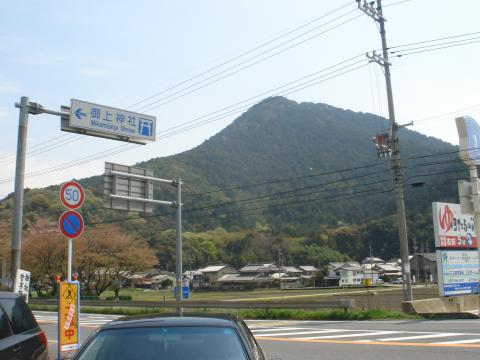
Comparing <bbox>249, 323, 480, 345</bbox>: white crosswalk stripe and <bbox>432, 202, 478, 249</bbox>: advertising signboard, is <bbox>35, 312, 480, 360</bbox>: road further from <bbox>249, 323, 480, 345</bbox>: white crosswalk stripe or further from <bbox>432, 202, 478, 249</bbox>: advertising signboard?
<bbox>432, 202, 478, 249</bbox>: advertising signboard

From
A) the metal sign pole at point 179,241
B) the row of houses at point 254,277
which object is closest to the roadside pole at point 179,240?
the metal sign pole at point 179,241

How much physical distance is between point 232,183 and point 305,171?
20.3m

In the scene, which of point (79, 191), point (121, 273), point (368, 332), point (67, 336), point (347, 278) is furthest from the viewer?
point (347, 278)

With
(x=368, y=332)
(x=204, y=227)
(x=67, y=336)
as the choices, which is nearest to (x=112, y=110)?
(x=67, y=336)

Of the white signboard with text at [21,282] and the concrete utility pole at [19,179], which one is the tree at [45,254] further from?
the white signboard with text at [21,282]

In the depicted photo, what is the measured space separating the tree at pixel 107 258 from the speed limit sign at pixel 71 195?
43.9m

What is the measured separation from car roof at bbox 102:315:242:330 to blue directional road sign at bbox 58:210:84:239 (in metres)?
5.86

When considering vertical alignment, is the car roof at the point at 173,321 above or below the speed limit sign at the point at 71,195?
below

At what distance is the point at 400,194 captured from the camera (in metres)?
23.2

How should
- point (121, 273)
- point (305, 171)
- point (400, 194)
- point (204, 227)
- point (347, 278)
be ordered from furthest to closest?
point (305, 171) → point (204, 227) → point (347, 278) → point (121, 273) → point (400, 194)

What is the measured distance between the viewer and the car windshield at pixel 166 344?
3.83 metres

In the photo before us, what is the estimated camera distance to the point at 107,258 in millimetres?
52844

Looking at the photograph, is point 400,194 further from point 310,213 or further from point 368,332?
point 310,213

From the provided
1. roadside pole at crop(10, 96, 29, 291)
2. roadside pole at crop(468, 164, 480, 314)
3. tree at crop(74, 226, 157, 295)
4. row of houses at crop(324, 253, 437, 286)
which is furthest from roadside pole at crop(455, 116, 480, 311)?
row of houses at crop(324, 253, 437, 286)
